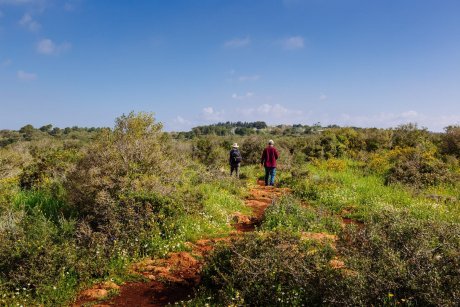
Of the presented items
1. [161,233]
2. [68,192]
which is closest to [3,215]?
[68,192]

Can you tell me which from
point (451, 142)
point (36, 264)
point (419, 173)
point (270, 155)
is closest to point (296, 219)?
point (36, 264)

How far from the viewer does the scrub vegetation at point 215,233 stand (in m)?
4.52

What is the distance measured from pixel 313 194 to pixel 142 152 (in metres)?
6.42

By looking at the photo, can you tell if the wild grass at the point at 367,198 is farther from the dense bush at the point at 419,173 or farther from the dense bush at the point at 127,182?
the dense bush at the point at 127,182

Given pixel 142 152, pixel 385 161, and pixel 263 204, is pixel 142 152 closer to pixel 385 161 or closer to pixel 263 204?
pixel 263 204

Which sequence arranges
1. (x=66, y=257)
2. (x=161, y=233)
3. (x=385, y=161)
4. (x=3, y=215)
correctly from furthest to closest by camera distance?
(x=385, y=161)
(x=3, y=215)
(x=161, y=233)
(x=66, y=257)

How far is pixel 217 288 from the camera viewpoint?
529 cm

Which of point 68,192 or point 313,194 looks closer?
point 68,192

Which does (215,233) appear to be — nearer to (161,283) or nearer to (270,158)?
(161,283)

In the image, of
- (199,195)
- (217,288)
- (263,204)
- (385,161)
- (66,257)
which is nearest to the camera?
(217,288)

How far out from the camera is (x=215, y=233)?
26.2ft

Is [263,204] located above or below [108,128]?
below

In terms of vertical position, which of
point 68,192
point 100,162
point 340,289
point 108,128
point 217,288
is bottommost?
point 217,288

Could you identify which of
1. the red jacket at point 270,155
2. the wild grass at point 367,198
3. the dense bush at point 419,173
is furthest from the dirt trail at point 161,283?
the dense bush at point 419,173
